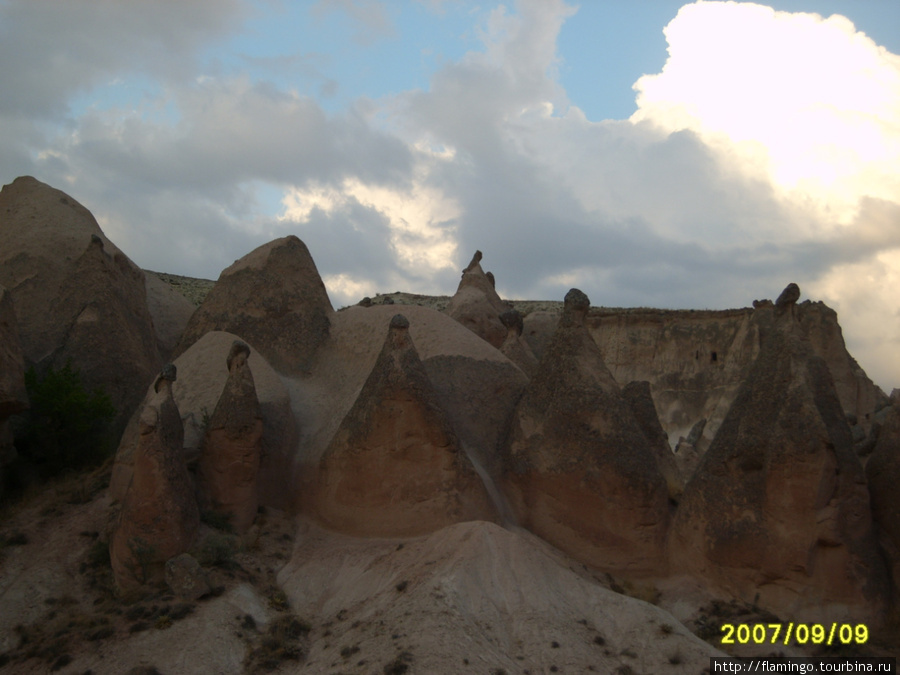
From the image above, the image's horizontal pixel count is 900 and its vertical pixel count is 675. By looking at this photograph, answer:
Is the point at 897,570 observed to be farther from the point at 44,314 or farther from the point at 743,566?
the point at 44,314

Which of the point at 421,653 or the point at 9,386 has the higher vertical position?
the point at 9,386

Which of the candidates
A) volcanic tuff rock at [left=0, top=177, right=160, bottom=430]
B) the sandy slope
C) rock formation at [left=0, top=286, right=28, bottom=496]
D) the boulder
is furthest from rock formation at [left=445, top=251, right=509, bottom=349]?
rock formation at [left=0, top=286, right=28, bottom=496]

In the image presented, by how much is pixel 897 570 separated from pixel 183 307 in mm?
18530

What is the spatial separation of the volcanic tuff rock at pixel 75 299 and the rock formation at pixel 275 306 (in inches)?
56.8

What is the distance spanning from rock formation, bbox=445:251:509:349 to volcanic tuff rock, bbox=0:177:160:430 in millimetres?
8951

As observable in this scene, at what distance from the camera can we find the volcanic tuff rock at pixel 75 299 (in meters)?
15.7

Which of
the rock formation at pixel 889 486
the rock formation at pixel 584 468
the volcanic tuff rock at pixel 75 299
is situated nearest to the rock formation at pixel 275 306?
the volcanic tuff rock at pixel 75 299

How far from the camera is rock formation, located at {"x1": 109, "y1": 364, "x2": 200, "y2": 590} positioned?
404 inches

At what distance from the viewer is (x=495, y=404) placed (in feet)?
44.1

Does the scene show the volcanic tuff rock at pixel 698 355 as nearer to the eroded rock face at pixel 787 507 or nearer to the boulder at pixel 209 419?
the boulder at pixel 209 419

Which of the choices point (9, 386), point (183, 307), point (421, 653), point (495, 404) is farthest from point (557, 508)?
point (183, 307)

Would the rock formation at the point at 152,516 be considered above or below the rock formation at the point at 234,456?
below

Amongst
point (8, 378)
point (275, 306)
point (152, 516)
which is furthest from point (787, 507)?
point (8, 378)

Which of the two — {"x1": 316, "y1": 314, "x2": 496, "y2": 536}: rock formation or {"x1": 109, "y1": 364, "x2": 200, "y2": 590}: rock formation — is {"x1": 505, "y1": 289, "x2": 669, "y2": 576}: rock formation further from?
{"x1": 109, "y1": 364, "x2": 200, "y2": 590}: rock formation
